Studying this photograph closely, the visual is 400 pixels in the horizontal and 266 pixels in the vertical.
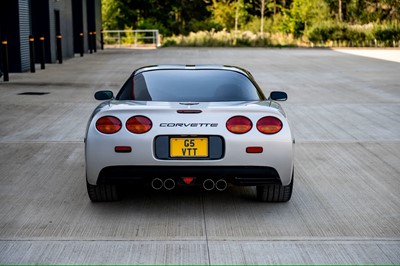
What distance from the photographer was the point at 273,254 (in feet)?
18.2

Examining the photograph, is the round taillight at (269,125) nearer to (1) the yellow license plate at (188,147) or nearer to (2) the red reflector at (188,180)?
(1) the yellow license plate at (188,147)

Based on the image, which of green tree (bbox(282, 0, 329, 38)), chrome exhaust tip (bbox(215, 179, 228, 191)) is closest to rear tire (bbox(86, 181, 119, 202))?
chrome exhaust tip (bbox(215, 179, 228, 191))

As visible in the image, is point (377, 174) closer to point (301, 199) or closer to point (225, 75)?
point (301, 199)

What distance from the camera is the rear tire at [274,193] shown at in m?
7.01

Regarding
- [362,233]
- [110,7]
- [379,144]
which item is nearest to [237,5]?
[110,7]

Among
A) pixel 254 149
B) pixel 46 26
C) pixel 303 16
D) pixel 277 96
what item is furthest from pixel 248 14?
pixel 254 149

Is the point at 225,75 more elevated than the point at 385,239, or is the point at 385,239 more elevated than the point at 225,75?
the point at 225,75

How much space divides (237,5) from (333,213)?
6160cm

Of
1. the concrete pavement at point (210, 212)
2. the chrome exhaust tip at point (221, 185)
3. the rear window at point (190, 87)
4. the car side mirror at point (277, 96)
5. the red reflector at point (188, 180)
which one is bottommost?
the concrete pavement at point (210, 212)

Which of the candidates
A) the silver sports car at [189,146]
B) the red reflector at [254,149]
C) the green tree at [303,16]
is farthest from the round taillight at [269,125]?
the green tree at [303,16]

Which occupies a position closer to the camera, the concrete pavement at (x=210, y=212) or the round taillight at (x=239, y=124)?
the concrete pavement at (x=210, y=212)

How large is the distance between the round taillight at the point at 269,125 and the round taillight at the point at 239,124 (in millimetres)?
87

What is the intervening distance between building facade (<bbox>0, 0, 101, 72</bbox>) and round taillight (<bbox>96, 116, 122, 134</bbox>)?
16.4 m

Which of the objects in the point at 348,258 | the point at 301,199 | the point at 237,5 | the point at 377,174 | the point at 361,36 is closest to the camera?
the point at 348,258
